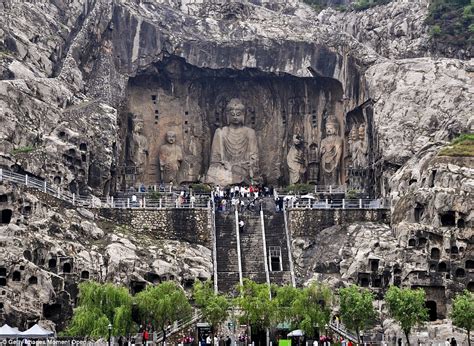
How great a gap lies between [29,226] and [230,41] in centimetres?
2632

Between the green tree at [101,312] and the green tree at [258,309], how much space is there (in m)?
5.74

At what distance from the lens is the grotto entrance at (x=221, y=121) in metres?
79.0

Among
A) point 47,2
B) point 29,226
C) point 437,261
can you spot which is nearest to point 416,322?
point 437,261

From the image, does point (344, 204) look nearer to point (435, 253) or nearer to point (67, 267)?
point (435, 253)

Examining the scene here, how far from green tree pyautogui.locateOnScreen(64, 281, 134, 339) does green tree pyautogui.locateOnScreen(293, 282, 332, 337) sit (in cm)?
861

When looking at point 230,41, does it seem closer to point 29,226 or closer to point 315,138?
point 315,138

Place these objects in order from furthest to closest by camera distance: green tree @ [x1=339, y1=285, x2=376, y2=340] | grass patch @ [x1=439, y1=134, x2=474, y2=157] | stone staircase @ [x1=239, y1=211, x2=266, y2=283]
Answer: grass patch @ [x1=439, y1=134, x2=474, y2=157], stone staircase @ [x1=239, y1=211, x2=266, y2=283], green tree @ [x1=339, y1=285, x2=376, y2=340]

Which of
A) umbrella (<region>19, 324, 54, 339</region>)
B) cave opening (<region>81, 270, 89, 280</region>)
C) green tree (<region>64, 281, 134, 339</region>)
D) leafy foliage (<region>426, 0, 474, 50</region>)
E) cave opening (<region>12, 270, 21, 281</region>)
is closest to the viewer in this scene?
umbrella (<region>19, 324, 54, 339</region>)

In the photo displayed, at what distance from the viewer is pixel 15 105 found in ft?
215

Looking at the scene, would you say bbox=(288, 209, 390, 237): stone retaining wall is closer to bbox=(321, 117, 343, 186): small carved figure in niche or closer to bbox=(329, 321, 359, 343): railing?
bbox=(329, 321, 359, 343): railing

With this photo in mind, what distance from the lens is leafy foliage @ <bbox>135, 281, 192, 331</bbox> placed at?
2098 inches

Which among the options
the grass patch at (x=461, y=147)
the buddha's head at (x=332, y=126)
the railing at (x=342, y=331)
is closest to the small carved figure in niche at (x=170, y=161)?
the buddha's head at (x=332, y=126)

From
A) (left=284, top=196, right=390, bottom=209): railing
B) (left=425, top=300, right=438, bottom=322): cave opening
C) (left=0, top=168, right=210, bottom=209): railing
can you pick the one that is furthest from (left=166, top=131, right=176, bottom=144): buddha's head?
(left=425, top=300, right=438, bottom=322): cave opening

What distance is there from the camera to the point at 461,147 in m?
63.4
